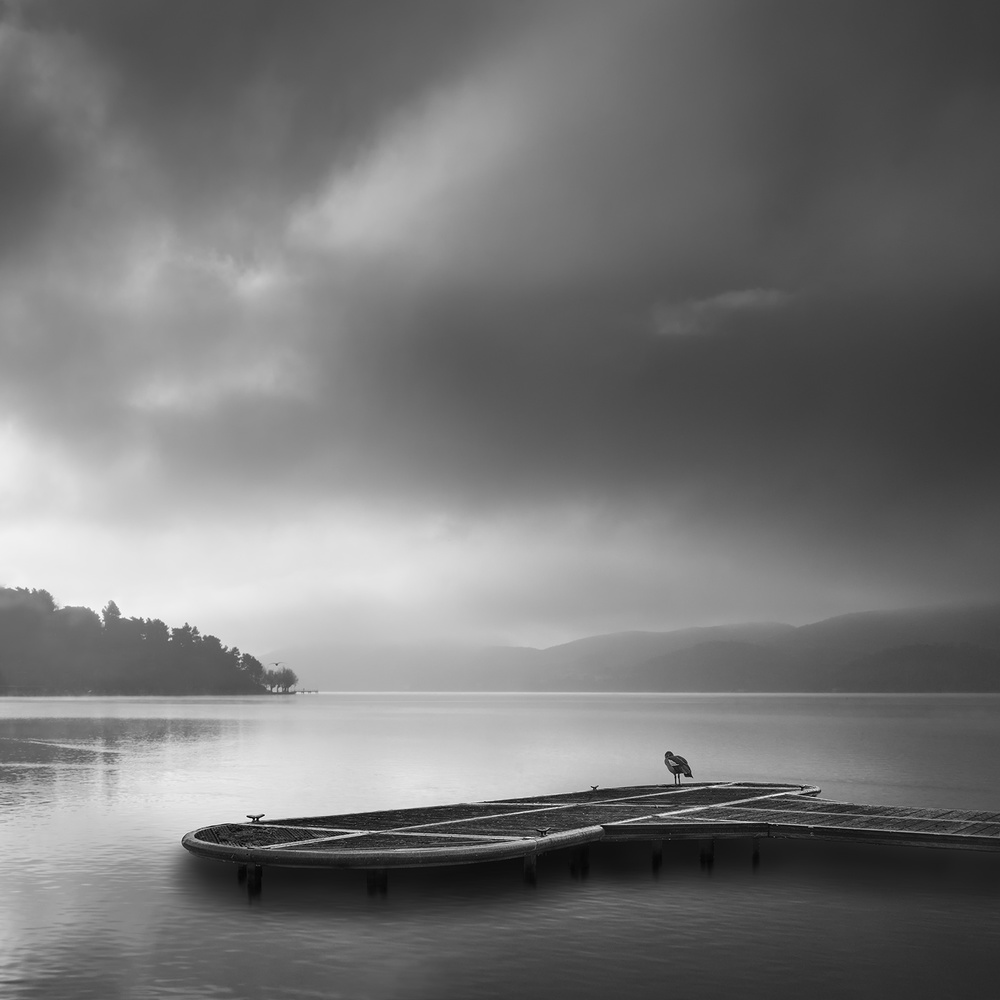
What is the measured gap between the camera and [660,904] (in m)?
27.7

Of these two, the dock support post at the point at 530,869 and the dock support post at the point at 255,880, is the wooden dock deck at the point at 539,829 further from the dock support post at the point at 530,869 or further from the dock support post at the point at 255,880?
the dock support post at the point at 255,880

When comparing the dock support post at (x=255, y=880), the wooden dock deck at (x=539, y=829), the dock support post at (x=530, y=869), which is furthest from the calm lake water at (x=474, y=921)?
the wooden dock deck at (x=539, y=829)

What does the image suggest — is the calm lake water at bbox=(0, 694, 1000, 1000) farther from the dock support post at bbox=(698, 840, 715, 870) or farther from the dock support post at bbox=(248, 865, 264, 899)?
the dock support post at bbox=(698, 840, 715, 870)

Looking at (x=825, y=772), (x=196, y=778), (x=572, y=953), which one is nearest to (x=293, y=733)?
(x=196, y=778)

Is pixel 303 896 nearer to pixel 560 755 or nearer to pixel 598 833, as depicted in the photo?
pixel 598 833

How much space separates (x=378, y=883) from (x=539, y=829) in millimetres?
6464

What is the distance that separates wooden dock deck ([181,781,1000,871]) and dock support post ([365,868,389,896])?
2.22 ft

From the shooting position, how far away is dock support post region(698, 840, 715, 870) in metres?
33.4

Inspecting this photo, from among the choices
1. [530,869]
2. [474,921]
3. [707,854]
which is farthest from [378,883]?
[707,854]

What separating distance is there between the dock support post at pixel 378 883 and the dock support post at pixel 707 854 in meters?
11.2

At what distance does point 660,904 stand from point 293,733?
117 m

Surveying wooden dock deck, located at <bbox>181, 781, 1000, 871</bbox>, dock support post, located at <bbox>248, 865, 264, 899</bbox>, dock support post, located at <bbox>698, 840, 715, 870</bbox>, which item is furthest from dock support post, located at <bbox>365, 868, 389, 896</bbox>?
dock support post, located at <bbox>698, 840, 715, 870</bbox>

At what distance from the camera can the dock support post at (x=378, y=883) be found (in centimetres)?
2781

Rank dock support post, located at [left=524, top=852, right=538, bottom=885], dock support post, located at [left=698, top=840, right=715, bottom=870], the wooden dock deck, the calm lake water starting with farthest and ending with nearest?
dock support post, located at [left=698, top=840, right=715, bottom=870]
dock support post, located at [left=524, top=852, right=538, bottom=885]
the wooden dock deck
the calm lake water
